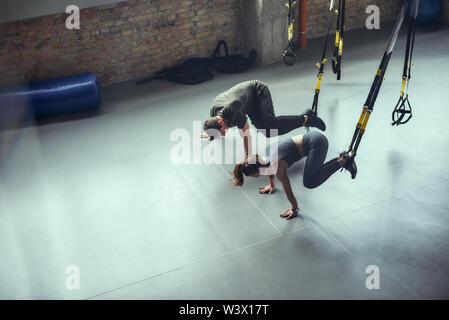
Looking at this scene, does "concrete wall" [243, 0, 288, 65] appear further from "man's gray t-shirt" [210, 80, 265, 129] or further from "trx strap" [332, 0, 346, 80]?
→ "man's gray t-shirt" [210, 80, 265, 129]

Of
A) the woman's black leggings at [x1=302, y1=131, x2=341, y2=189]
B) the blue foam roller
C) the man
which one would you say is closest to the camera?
the woman's black leggings at [x1=302, y1=131, x2=341, y2=189]

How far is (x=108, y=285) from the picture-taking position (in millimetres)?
4906

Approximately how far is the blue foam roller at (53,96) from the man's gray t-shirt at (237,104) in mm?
2983

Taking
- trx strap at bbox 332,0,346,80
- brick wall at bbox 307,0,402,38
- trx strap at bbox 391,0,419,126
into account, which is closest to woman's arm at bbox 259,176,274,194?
trx strap at bbox 391,0,419,126

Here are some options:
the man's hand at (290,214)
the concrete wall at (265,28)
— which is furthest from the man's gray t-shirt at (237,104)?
the concrete wall at (265,28)

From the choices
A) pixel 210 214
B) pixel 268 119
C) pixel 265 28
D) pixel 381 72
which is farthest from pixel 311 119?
pixel 265 28

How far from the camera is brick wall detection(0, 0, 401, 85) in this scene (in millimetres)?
8484

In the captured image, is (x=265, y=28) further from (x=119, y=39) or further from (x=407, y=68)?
(x=407, y=68)

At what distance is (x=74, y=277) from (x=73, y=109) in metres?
4.03

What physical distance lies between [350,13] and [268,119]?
5347 millimetres

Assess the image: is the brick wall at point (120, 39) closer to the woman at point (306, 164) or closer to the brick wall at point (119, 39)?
the brick wall at point (119, 39)

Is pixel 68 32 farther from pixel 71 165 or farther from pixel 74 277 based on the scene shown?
pixel 74 277

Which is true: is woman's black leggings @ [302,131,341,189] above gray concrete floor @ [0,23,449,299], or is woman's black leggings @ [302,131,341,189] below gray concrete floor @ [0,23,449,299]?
above
